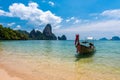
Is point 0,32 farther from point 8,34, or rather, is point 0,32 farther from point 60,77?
point 60,77

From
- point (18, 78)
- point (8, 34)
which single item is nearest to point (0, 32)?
point (8, 34)

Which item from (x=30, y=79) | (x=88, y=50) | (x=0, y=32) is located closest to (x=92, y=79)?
(x=30, y=79)

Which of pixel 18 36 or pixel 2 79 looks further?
pixel 18 36

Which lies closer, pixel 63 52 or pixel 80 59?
pixel 80 59

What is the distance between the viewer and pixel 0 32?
323ft

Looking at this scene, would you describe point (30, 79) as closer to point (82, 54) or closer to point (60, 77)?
point (60, 77)

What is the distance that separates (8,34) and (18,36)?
48.2 feet

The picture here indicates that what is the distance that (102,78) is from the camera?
11.0 m

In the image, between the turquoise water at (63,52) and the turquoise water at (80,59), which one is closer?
the turquoise water at (80,59)

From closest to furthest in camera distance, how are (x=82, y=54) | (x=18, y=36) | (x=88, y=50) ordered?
(x=82, y=54), (x=88, y=50), (x=18, y=36)

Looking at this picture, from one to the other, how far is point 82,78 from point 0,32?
9379 cm

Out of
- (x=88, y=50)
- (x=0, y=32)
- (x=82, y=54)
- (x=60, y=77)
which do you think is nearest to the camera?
(x=60, y=77)

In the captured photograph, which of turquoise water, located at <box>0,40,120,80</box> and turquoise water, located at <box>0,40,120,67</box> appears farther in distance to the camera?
turquoise water, located at <box>0,40,120,67</box>

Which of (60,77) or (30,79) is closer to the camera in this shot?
(30,79)
